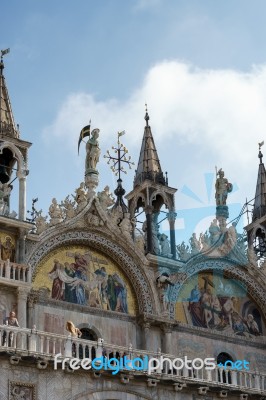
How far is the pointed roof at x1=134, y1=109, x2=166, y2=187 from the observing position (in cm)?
2653

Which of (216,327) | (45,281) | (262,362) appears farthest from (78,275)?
(262,362)

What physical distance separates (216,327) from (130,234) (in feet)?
11.2

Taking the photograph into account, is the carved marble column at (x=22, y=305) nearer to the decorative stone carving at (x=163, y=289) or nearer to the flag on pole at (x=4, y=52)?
the decorative stone carving at (x=163, y=289)

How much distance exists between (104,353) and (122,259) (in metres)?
3.17

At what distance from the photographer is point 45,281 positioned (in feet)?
73.9

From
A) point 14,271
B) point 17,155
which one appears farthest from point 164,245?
point 14,271

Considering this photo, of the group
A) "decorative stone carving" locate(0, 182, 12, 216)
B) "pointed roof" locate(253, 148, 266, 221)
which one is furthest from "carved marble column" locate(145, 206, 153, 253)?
"pointed roof" locate(253, 148, 266, 221)

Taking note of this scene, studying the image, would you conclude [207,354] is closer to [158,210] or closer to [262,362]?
[262,362]

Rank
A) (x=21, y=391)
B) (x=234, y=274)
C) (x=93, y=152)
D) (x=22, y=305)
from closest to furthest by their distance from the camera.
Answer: (x=21, y=391)
(x=22, y=305)
(x=93, y=152)
(x=234, y=274)

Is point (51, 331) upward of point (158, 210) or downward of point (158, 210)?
downward

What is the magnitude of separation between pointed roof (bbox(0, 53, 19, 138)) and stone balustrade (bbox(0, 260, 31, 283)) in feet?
10.9

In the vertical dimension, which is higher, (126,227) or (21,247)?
(126,227)

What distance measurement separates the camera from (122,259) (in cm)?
2388

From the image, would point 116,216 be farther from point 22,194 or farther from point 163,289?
point 22,194
